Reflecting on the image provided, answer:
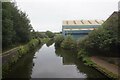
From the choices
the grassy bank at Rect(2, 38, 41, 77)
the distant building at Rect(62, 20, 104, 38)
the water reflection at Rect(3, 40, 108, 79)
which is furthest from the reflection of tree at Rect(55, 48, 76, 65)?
the distant building at Rect(62, 20, 104, 38)

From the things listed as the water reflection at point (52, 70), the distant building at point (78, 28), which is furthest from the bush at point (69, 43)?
the water reflection at point (52, 70)

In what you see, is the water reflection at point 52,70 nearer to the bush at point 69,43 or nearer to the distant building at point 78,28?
the bush at point 69,43

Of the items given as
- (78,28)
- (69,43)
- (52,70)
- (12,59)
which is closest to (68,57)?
(12,59)

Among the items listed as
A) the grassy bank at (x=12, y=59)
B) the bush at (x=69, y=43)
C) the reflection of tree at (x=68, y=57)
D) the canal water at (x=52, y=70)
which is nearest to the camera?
the canal water at (x=52, y=70)

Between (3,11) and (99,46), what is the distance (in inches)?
397

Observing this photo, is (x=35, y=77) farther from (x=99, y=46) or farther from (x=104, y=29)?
(x=104, y=29)

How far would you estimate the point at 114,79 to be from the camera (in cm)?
1256

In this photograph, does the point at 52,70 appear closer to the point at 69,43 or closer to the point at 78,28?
the point at 69,43

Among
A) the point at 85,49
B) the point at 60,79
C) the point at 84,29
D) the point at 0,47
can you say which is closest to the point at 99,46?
the point at 85,49

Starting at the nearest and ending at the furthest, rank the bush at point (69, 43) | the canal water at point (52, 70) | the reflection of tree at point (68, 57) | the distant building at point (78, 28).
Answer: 1. the canal water at point (52, 70)
2. the reflection of tree at point (68, 57)
3. the bush at point (69, 43)
4. the distant building at point (78, 28)

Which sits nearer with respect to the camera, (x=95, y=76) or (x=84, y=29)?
(x=95, y=76)

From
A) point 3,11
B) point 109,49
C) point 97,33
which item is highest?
point 3,11

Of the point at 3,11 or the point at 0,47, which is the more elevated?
the point at 3,11

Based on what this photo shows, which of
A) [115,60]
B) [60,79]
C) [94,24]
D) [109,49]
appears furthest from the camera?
[94,24]
